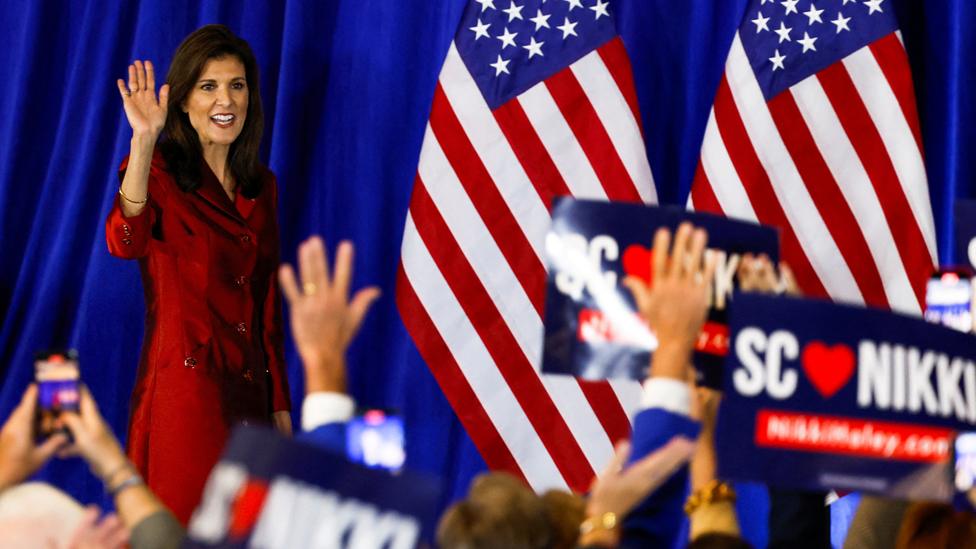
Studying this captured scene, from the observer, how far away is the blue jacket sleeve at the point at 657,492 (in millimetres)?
2084

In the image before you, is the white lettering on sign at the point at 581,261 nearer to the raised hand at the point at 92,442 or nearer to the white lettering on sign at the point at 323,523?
the white lettering on sign at the point at 323,523

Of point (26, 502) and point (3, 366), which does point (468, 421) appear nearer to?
point (3, 366)

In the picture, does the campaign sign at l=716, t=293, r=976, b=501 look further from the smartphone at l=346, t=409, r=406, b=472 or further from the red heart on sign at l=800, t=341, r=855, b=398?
the smartphone at l=346, t=409, r=406, b=472

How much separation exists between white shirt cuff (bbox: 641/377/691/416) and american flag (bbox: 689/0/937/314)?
2044mm

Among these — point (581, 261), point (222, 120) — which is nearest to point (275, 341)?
point (222, 120)

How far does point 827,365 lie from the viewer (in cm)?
227

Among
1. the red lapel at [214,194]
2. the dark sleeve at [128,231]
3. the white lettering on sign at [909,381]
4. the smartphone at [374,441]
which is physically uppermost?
the red lapel at [214,194]

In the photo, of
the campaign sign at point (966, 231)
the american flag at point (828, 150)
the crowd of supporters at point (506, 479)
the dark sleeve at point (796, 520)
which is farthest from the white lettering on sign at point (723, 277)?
the american flag at point (828, 150)

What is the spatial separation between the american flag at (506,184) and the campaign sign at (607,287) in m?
1.58

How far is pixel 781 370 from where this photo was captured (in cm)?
225

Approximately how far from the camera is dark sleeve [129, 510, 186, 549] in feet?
6.46

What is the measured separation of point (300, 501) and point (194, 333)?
209cm

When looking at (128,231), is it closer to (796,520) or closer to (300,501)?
(796,520)

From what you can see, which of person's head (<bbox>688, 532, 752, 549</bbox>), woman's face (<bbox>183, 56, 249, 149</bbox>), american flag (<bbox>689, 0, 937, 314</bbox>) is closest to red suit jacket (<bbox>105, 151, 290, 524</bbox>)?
woman's face (<bbox>183, 56, 249, 149</bbox>)
